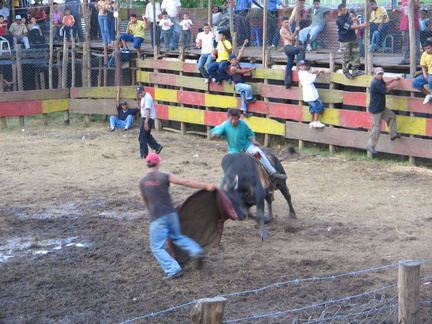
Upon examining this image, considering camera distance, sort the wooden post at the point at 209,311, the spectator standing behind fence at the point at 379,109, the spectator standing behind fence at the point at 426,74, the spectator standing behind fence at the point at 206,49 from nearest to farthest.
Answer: the wooden post at the point at 209,311
the spectator standing behind fence at the point at 426,74
the spectator standing behind fence at the point at 379,109
the spectator standing behind fence at the point at 206,49

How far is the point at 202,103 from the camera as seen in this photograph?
19.7 metres

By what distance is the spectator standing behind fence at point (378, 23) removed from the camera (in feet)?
53.1

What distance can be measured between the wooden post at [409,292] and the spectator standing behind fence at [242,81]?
1253 centimetres

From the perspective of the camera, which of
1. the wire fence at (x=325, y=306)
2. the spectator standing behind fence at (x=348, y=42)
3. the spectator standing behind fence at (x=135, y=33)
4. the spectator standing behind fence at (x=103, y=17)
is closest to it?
the wire fence at (x=325, y=306)

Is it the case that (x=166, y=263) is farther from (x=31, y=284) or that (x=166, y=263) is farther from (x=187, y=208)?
(x=31, y=284)

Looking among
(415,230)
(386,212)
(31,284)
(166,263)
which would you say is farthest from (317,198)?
(31,284)

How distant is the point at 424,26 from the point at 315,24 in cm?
268

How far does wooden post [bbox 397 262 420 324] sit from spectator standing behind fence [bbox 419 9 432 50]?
1081 cm

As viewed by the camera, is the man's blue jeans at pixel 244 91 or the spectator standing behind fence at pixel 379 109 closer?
the spectator standing behind fence at pixel 379 109

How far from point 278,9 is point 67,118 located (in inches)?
298

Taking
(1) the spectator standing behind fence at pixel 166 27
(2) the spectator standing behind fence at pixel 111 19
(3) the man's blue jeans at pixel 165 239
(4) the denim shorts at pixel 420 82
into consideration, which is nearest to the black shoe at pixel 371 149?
(4) the denim shorts at pixel 420 82

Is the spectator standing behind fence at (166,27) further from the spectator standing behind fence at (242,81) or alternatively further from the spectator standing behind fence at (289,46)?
the spectator standing behind fence at (289,46)

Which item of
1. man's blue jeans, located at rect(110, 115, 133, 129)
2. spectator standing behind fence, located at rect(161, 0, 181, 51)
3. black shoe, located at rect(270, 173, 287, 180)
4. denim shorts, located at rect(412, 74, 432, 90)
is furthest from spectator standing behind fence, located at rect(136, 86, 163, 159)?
denim shorts, located at rect(412, 74, 432, 90)

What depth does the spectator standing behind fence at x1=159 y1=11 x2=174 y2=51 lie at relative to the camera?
20453 mm
